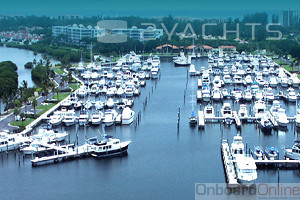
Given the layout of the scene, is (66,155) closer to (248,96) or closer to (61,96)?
(61,96)

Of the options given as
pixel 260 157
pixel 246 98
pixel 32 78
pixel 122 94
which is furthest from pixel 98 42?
pixel 260 157

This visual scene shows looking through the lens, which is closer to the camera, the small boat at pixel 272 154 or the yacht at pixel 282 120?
the small boat at pixel 272 154

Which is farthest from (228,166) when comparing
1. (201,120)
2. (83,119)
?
(83,119)

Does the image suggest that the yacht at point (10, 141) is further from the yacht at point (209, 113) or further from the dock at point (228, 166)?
the yacht at point (209, 113)

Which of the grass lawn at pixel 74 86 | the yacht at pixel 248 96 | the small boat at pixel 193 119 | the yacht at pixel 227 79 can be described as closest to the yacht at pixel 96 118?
the small boat at pixel 193 119

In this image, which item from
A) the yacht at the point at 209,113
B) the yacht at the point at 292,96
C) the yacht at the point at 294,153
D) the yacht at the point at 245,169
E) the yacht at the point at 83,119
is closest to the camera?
the yacht at the point at 245,169

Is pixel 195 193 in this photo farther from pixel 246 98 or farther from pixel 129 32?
pixel 129 32

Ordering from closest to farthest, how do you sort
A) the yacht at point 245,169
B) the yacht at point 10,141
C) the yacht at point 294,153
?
the yacht at point 245,169
the yacht at point 294,153
the yacht at point 10,141
